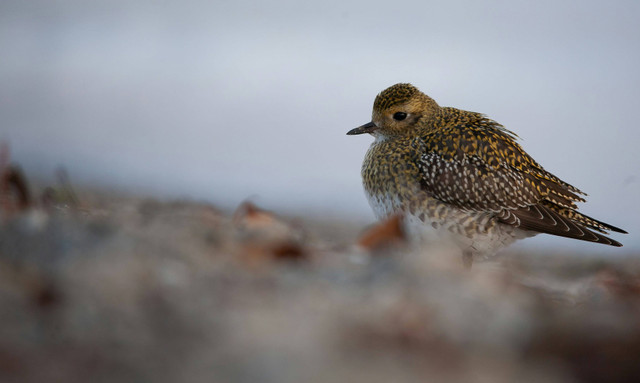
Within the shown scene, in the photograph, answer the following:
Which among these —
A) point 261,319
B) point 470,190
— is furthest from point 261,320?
point 470,190

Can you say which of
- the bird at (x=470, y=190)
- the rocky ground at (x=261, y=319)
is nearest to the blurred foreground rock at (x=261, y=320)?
the rocky ground at (x=261, y=319)

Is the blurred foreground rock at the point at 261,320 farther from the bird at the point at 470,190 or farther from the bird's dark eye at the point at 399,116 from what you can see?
the bird's dark eye at the point at 399,116

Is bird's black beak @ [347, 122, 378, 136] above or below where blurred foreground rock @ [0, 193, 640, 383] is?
above

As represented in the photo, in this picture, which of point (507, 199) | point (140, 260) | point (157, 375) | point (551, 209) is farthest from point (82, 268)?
point (551, 209)

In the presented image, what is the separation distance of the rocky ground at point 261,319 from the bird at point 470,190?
144 inches

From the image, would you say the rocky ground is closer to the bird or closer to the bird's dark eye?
the bird

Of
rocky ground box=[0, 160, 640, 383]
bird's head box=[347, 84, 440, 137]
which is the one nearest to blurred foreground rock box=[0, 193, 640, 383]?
rocky ground box=[0, 160, 640, 383]

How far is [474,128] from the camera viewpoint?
24.5ft

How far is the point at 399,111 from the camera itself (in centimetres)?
788

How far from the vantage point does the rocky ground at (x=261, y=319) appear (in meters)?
2.25

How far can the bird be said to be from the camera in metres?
6.80

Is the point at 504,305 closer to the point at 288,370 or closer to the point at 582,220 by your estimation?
the point at 288,370

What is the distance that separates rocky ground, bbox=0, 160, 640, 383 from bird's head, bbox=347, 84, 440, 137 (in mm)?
4803

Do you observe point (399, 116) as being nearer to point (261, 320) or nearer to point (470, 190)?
point (470, 190)
